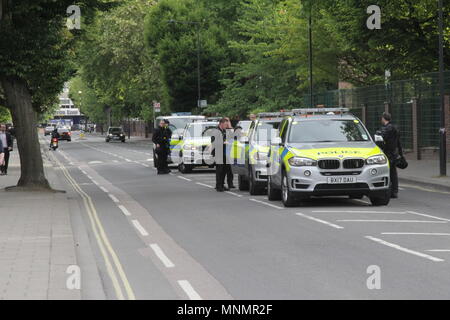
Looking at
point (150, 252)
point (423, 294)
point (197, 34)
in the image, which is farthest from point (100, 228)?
point (197, 34)

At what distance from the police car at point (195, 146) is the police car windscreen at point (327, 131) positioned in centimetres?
1402

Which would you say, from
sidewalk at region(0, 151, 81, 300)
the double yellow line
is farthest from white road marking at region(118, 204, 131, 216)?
sidewalk at region(0, 151, 81, 300)

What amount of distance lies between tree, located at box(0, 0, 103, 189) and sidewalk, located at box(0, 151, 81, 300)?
3.71 m

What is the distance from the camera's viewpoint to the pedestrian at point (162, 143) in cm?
3456

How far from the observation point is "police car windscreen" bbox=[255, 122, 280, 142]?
2394 centimetres

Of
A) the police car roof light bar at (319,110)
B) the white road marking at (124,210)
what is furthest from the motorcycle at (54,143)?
the police car roof light bar at (319,110)

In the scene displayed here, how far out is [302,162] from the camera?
18.9 m

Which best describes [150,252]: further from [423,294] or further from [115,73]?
[115,73]

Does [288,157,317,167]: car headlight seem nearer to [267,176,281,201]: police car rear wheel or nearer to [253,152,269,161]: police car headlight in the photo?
[267,176,281,201]: police car rear wheel

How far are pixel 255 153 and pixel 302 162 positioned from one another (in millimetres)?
4259

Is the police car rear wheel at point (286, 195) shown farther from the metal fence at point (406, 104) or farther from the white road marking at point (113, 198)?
the metal fence at point (406, 104)

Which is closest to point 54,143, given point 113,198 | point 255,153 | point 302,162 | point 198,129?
point 198,129

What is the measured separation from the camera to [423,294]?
Answer: 9.38 m

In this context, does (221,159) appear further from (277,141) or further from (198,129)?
(198,129)
